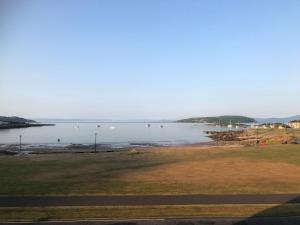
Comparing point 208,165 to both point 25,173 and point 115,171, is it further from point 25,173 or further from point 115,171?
point 25,173

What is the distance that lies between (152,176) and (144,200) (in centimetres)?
640

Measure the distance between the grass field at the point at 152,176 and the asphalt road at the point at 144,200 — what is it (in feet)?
2.99

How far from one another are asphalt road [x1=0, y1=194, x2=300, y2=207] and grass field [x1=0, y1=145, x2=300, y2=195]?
911mm

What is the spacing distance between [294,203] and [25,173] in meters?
13.9

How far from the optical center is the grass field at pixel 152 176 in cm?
1756

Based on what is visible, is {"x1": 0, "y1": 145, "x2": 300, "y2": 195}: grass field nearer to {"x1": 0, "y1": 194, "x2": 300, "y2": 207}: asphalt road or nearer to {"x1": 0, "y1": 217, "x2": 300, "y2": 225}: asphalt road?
{"x1": 0, "y1": 194, "x2": 300, "y2": 207}: asphalt road

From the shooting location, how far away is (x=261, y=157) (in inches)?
1246

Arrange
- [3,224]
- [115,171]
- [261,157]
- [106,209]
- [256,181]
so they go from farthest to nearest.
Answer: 1. [261,157]
2. [115,171]
3. [256,181]
4. [106,209]
5. [3,224]

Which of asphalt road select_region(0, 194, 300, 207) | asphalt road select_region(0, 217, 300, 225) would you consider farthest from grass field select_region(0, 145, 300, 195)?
asphalt road select_region(0, 217, 300, 225)

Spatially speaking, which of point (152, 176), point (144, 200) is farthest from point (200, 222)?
point (152, 176)

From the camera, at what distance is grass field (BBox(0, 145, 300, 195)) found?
57.6 feet

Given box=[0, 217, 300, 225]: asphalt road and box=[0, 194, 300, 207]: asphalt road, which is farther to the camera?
box=[0, 194, 300, 207]: asphalt road

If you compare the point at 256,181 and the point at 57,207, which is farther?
the point at 256,181

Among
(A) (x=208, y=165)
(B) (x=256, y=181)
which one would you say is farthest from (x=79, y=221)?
(A) (x=208, y=165)
